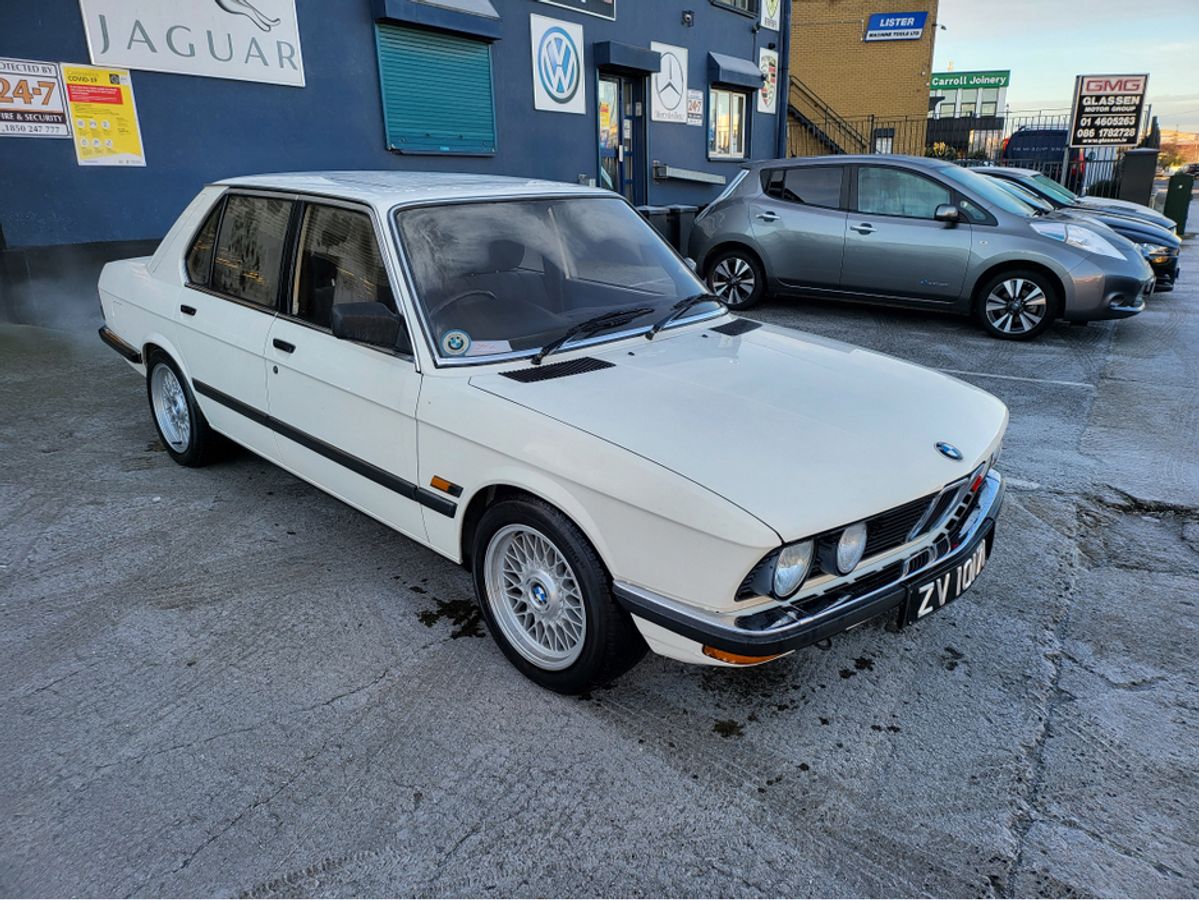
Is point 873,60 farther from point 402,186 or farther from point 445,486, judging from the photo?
point 445,486

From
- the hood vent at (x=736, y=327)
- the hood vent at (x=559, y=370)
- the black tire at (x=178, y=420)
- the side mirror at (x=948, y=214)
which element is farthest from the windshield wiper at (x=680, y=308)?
the side mirror at (x=948, y=214)

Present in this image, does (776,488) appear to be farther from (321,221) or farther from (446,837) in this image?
(321,221)

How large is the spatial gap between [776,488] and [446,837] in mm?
1318

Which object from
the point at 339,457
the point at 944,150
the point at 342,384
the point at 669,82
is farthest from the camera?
the point at 944,150

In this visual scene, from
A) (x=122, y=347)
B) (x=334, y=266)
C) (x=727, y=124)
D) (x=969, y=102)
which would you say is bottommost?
(x=122, y=347)

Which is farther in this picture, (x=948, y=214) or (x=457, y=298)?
(x=948, y=214)

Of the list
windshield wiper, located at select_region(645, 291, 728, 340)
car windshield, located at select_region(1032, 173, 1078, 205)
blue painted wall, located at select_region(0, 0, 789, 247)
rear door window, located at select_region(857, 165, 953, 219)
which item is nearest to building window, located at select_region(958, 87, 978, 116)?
car windshield, located at select_region(1032, 173, 1078, 205)

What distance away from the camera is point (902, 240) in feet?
27.3

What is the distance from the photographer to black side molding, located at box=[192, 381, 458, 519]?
10.0 ft

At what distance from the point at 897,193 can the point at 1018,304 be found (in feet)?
5.32

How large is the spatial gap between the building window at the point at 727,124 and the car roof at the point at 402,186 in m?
12.3

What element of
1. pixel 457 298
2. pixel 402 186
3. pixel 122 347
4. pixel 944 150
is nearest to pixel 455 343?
pixel 457 298

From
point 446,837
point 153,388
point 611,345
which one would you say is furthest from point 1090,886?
point 153,388

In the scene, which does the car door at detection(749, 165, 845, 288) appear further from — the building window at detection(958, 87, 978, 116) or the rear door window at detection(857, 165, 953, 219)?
the building window at detection(958, 87, 978, 116)
